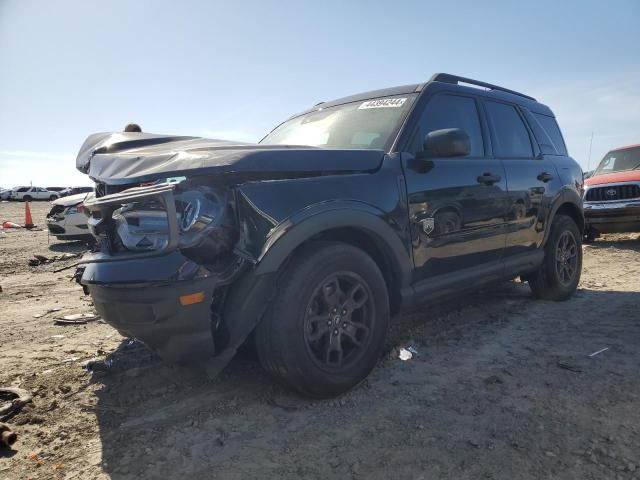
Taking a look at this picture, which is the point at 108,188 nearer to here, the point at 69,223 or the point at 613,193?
the point at 69,223

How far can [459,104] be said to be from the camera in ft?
12.5

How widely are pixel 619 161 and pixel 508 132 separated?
771 cm

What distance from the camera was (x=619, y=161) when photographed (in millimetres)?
10234

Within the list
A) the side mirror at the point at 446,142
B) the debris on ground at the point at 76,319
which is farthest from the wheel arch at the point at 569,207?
the debris on ground at the point at 76,319

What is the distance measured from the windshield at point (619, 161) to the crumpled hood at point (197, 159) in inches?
369

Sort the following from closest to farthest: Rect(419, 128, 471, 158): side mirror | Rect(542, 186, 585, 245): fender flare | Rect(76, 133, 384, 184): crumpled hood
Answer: Rect(76, 133, 384, 184): crumpled hood < Rect(419, 128, 471, 158): side mirror < Rect(542, 186, 585, 245): fender flare

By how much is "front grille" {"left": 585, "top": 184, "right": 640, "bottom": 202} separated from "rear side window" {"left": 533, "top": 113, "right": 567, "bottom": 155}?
4.87 meters

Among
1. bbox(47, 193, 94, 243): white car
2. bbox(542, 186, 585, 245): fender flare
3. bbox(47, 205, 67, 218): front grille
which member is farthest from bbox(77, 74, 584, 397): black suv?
bbox(47, 205, 67, 218): front grille

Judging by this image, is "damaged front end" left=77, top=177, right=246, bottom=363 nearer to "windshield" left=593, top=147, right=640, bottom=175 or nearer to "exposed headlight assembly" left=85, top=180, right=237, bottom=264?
"exposed headlight assembly" left=85, top=180, right=237, bottom=264

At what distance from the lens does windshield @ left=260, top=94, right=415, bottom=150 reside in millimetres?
3306

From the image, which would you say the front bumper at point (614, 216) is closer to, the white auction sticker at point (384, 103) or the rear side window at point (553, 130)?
the rear side window at point (553, 130)

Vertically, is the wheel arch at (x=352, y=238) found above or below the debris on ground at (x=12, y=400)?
above

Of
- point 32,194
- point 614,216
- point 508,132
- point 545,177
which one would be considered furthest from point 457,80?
point 32,194

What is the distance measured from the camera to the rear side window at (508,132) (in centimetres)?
412
